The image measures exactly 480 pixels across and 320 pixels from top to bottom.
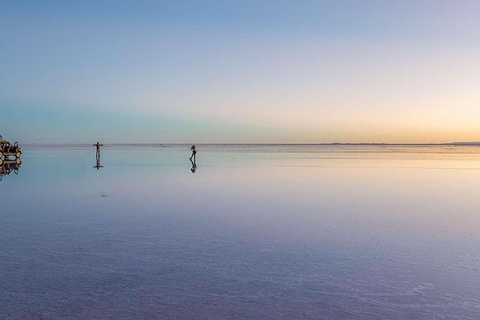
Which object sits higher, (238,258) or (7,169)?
(238,258)

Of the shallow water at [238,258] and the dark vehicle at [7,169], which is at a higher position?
the shallow water at [238,258]

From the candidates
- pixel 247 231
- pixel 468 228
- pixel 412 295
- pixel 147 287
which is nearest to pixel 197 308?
pixel 147 287

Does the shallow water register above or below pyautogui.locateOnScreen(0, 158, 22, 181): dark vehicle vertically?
above

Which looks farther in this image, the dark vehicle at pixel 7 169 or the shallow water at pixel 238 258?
the dark vehicle at pixel 7 169

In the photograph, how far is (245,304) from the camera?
7.14 m

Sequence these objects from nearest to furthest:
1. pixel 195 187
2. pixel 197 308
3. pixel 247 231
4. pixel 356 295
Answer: pixel 197 308
pixel 356 295
pixel 247 231
pixel 195 187

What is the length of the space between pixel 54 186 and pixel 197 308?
2018cm

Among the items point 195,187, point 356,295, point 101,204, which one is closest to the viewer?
point 356,295

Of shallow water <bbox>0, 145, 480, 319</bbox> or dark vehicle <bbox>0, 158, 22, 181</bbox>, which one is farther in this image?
dark vehicle <bbox>0, 158, 22, 181</bbox>

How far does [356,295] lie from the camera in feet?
25.1

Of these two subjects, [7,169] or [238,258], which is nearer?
[238,258]

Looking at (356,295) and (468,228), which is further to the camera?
(468,228)

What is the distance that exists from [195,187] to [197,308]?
17287mm

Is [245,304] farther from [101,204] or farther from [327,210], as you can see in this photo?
[101,204]
